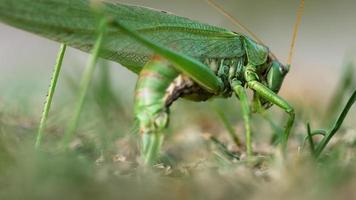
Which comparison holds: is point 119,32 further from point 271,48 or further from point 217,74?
point 271,48

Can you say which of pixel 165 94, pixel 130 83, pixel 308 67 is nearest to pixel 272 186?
Result: pixel 165 94

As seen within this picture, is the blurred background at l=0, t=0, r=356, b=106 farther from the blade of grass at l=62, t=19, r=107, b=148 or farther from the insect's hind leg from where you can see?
the blade of grass at l=62, t=19, r=107, b=148

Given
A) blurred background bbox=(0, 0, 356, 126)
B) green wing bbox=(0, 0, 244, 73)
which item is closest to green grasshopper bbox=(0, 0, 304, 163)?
green wing bbox=(0, 0, 244, 73)

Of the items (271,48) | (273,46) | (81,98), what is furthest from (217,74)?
(273,46)

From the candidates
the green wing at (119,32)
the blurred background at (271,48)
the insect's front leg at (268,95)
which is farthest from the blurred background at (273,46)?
the green wing at (119,32)

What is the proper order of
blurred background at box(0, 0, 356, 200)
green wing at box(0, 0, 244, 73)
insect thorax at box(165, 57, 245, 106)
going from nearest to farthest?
1. blurred background at box(0, 0, 356, 200)
2. green wing at box(0, 0, 244, 73)
3. insect thorax at box(165, 57, 245, 106)

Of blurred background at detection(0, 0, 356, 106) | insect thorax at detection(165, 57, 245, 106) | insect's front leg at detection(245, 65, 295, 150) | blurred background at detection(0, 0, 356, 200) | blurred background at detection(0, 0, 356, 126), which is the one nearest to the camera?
blurred background at detection(0, 0, 356, 200)
